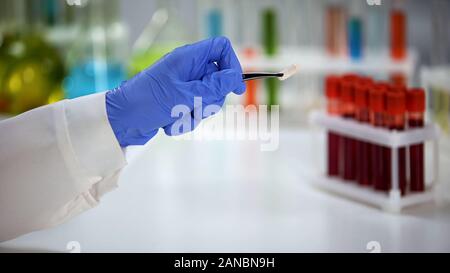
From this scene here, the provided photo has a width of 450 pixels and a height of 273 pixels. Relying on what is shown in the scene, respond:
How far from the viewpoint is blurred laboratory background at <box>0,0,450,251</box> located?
5.41 feet

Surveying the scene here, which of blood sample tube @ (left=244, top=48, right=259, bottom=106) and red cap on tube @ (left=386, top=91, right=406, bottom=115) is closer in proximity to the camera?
red cap on tube @ (left=386, top=91, right=406, bottom=115)

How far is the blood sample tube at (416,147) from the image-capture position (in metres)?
1.43

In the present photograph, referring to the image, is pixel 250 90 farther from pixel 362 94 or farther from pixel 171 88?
pixel 171 88

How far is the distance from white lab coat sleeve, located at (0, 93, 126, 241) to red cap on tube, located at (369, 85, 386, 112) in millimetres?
485

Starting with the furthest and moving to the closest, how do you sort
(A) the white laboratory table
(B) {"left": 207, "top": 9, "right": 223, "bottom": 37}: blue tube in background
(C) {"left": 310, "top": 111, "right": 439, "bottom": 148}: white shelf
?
(B) {"left": 207, "top": 9, "right": 223, "bottom": 37}: blue tube in background, (C) {"left": 310, "top": 111, "right": 439, "bottom": 148}: white shelf, (A) the white laboratory table

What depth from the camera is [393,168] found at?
1421 mm

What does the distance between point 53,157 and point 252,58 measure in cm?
95

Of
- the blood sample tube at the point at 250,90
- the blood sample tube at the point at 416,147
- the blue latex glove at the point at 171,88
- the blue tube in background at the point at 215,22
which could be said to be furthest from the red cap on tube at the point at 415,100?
the blue tube in background at the point at 215,22

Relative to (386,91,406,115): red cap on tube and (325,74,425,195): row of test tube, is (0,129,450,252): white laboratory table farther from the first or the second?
(386,91,406,115): red cap on tube

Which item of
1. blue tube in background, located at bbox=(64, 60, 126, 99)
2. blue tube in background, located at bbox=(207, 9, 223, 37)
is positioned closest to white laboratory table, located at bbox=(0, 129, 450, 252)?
blue tube in background, located at bbox=(64, 60, 126, 99)

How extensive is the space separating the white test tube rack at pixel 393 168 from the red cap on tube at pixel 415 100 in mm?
39

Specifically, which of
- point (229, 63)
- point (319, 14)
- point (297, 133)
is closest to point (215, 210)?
point (229, 63)

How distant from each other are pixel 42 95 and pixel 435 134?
994 mm

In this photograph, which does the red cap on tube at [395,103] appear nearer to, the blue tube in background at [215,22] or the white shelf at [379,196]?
the white shelf at [379,196]
